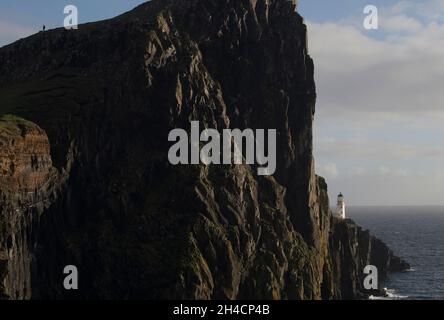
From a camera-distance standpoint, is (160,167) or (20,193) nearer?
(20,193)

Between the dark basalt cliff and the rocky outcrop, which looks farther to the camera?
the dark basalt cliff

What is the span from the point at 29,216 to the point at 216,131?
48373 millimetres

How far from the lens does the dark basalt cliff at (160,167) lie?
10756 centimetres

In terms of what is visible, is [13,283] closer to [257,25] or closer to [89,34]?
[89,34]

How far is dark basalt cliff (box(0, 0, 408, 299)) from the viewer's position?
353 ft

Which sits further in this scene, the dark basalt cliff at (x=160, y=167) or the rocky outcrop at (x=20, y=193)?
the dark basalt cliff at (x=160, y=167)

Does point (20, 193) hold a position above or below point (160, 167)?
below

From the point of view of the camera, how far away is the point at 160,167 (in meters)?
127

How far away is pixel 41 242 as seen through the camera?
10675 centimetres

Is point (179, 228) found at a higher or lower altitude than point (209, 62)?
lower
